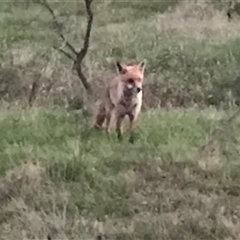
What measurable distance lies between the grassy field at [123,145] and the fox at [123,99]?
0.18 metres

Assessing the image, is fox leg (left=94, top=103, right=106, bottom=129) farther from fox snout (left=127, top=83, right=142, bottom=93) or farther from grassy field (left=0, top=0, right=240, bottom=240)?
fox snout (left=127, top=83, right=142, bottom=93)

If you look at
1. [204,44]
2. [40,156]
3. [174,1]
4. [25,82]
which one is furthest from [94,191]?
[174,1]

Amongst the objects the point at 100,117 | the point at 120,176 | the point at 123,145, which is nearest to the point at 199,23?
the point at 100,117

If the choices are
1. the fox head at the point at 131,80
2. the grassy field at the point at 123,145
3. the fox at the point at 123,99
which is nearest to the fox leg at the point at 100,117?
the fox at the point at 123,99

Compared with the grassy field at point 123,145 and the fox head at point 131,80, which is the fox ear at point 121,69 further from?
the grassy field at point 123,145

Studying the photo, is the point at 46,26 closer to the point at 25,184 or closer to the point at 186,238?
the point at 25,184

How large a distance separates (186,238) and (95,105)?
151 inches

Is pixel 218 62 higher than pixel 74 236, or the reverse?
pixel 218 62

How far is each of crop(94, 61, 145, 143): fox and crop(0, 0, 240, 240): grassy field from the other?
177 millimetres

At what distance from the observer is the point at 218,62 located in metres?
13.7

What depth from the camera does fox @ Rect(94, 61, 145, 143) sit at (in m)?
9.66

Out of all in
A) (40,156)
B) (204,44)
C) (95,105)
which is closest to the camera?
(40,156)

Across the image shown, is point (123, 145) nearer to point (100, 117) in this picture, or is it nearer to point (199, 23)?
point (100, 117)

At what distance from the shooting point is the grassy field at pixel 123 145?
773cm
